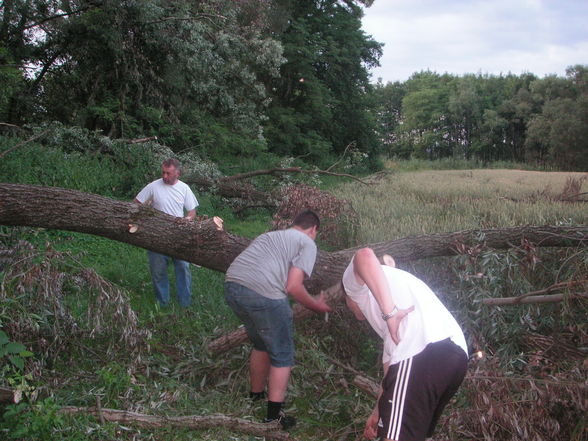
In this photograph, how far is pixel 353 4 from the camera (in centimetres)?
2891

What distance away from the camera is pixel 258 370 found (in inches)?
163

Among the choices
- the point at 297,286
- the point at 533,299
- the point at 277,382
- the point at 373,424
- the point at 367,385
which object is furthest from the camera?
the point at 533,299

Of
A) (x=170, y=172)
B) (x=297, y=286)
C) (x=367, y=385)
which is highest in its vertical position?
(x=170, y=172)

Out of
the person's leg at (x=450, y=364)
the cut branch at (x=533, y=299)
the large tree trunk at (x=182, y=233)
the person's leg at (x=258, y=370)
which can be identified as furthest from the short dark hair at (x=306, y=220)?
the cut branch at (x=533, y=299)

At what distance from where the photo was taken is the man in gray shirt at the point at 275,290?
3.72 m

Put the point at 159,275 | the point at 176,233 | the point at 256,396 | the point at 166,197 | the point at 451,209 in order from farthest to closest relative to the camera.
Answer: the point at 451,209
the point at 166,197
the point at 159,275
the point at 176,233
the point at 256,396

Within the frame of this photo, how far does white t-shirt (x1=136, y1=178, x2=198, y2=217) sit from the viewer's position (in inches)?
243

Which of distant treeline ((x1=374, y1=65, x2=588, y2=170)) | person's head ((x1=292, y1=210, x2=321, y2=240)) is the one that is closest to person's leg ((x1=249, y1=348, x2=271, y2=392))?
person's head ((x1=292, y1=210, x2=321, y2=240))

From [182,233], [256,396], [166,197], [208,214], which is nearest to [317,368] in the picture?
[256,396]

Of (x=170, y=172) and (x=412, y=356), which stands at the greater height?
(x=170, y=172)

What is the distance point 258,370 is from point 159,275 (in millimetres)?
2290

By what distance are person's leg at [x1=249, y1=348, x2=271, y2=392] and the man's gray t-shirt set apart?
0.56m

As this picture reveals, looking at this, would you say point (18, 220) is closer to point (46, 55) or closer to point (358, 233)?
point (358, 233)

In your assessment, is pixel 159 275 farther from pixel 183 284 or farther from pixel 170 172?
pixel 170 172
